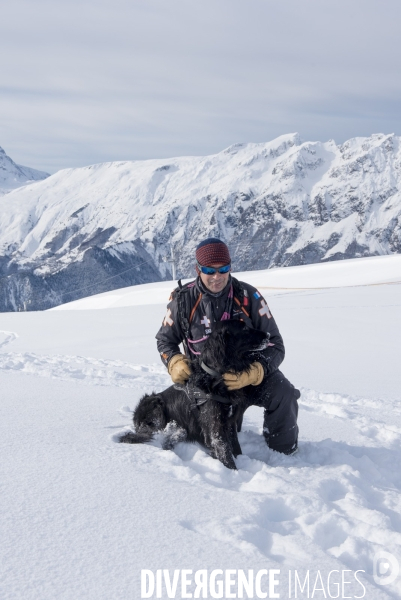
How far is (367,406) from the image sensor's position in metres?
5.18

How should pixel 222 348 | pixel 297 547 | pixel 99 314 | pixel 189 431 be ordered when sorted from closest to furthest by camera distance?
pixel 297 547, pixel 222 348, pixel 189 431, pixel 99 314

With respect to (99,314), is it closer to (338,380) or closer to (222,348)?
(338,380)

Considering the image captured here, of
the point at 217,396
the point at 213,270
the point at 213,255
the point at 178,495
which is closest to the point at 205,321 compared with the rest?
the point at 213,270

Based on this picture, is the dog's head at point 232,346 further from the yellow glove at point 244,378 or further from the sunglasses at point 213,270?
the sunglasses at point 213,270

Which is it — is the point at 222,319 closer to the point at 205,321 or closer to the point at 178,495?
the point at 205,321

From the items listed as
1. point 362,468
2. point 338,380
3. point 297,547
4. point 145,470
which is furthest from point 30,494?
point 338,380

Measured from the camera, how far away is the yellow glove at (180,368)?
3472mm

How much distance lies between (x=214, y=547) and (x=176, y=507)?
387 mm

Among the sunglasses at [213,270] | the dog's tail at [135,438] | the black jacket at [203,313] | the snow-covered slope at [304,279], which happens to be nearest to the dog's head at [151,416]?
the dog's tail at [135,438]

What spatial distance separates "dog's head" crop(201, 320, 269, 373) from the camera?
3.32 m

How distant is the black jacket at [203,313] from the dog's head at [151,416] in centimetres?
35

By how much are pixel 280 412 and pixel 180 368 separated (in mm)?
763

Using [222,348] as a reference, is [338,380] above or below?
below

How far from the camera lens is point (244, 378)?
10.9 feet
